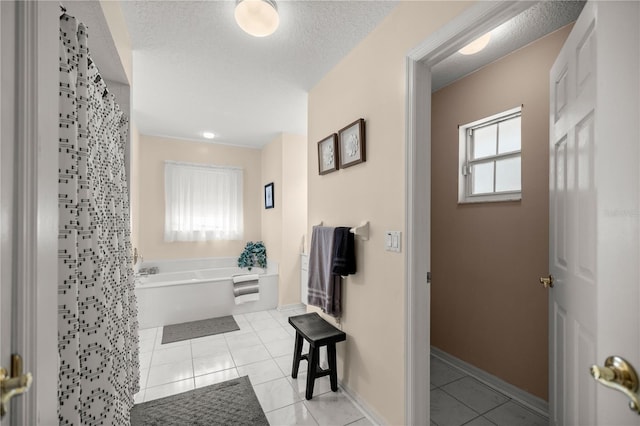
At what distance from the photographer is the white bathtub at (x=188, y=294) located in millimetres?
3164

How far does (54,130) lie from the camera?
64 cm

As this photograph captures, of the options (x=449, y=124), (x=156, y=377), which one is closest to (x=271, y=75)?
(x=449, y=124)

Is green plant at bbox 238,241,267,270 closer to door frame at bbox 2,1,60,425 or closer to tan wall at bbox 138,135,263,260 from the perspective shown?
tan wall at bbox 138,135,263,260

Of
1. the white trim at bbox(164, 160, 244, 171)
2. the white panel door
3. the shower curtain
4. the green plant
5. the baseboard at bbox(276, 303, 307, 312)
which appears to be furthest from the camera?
the green plant

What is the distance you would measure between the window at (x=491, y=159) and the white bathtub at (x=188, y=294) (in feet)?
8.88

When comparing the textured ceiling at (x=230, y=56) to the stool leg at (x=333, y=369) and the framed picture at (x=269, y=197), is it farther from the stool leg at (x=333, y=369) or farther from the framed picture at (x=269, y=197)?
the stool leg at (x=333, y=369)

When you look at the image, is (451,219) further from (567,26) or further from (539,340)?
(567,26)

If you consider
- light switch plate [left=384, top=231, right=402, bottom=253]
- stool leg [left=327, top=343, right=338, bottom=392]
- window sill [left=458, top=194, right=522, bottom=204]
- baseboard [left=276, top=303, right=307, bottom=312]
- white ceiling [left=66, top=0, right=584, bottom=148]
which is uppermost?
white ceiling [left=66, top=0, right=584, bottom=148]

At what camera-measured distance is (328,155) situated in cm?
226

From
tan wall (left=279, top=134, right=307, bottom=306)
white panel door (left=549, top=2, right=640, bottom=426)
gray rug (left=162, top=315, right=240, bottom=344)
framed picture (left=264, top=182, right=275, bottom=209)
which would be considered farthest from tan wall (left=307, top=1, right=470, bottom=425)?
framed picture (left=264, top=182, right=275, bottom=209)

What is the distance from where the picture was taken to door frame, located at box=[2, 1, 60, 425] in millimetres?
526

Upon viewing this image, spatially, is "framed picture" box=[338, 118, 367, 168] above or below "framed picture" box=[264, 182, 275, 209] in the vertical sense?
above

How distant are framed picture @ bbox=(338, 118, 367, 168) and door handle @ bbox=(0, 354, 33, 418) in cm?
171

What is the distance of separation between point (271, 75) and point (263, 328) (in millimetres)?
2628
